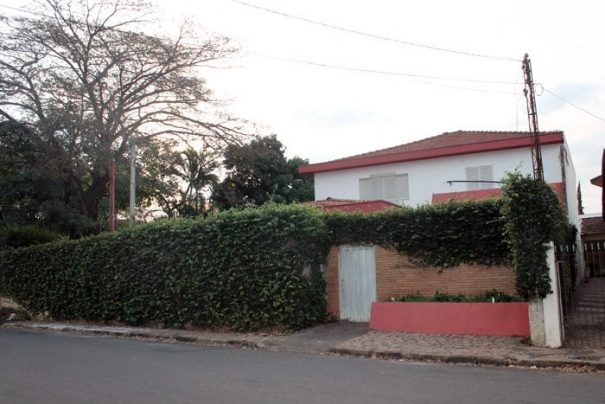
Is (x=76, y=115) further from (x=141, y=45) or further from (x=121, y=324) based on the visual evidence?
(x=121, y=324)

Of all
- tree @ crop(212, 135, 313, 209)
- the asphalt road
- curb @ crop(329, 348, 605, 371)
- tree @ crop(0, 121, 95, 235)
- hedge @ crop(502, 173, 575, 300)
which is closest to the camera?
the asphalt road

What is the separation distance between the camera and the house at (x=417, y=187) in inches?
534

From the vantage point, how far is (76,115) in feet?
64.7

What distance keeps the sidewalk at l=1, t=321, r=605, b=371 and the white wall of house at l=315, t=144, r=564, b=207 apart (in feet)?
29.6

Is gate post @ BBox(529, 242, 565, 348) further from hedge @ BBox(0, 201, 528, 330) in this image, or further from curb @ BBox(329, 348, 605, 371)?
hedge @ BBox(0, 201, 528, 330)

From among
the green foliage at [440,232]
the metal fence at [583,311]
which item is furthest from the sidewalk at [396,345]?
the green foliage at [440,232]

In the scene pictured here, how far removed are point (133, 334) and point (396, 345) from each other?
25.3 ft

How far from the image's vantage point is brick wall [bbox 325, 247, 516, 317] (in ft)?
42.0

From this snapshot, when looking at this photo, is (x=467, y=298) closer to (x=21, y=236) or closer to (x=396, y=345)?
(x=396, y=345)

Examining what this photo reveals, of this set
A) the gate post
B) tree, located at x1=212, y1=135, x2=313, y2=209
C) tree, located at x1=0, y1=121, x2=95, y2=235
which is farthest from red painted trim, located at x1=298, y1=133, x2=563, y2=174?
tree, located at x1=0, y1=121, x2=95, y2=235

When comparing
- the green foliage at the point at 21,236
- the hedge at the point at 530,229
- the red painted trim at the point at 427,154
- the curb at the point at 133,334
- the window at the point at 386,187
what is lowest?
the curb at the point at 133,334

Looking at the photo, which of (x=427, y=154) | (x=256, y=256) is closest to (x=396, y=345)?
(x=256, y=256)

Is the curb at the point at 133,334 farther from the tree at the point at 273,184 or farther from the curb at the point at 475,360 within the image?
the tree at the point at 273,184

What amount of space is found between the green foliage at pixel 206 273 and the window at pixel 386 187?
9.96 m
